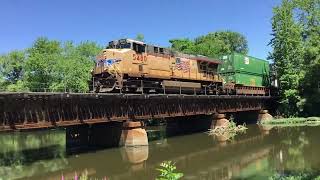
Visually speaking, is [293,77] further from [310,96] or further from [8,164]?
[8,164]

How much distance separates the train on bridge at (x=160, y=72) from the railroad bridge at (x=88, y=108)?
46.8 inches

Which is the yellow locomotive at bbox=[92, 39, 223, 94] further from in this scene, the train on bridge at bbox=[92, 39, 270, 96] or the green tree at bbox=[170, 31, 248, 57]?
A: the green tree at bbox=[170, 31, 248, 57]

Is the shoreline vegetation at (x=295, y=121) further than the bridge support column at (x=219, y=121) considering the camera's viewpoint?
Yes

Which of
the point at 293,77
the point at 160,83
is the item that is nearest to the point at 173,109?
the point at 160,83

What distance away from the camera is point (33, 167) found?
2538 cm

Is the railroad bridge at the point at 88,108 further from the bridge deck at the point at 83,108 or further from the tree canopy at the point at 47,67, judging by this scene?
the tree canopy at the point at 47,67

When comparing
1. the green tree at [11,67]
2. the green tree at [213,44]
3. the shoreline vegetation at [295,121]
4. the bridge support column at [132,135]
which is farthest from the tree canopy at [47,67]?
the bridge support column at [132,135]

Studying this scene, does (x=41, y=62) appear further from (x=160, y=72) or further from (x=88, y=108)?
(x=88, y=108)

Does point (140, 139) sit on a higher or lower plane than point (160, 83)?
lower

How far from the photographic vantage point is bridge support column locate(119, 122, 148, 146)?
106 feet

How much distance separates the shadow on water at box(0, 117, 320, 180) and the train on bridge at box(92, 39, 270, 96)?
14.2 feet

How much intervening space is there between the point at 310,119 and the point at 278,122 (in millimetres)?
4026

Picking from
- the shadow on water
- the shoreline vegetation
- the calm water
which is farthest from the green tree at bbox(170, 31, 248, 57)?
the calm water

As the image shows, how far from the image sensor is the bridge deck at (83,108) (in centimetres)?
2408
